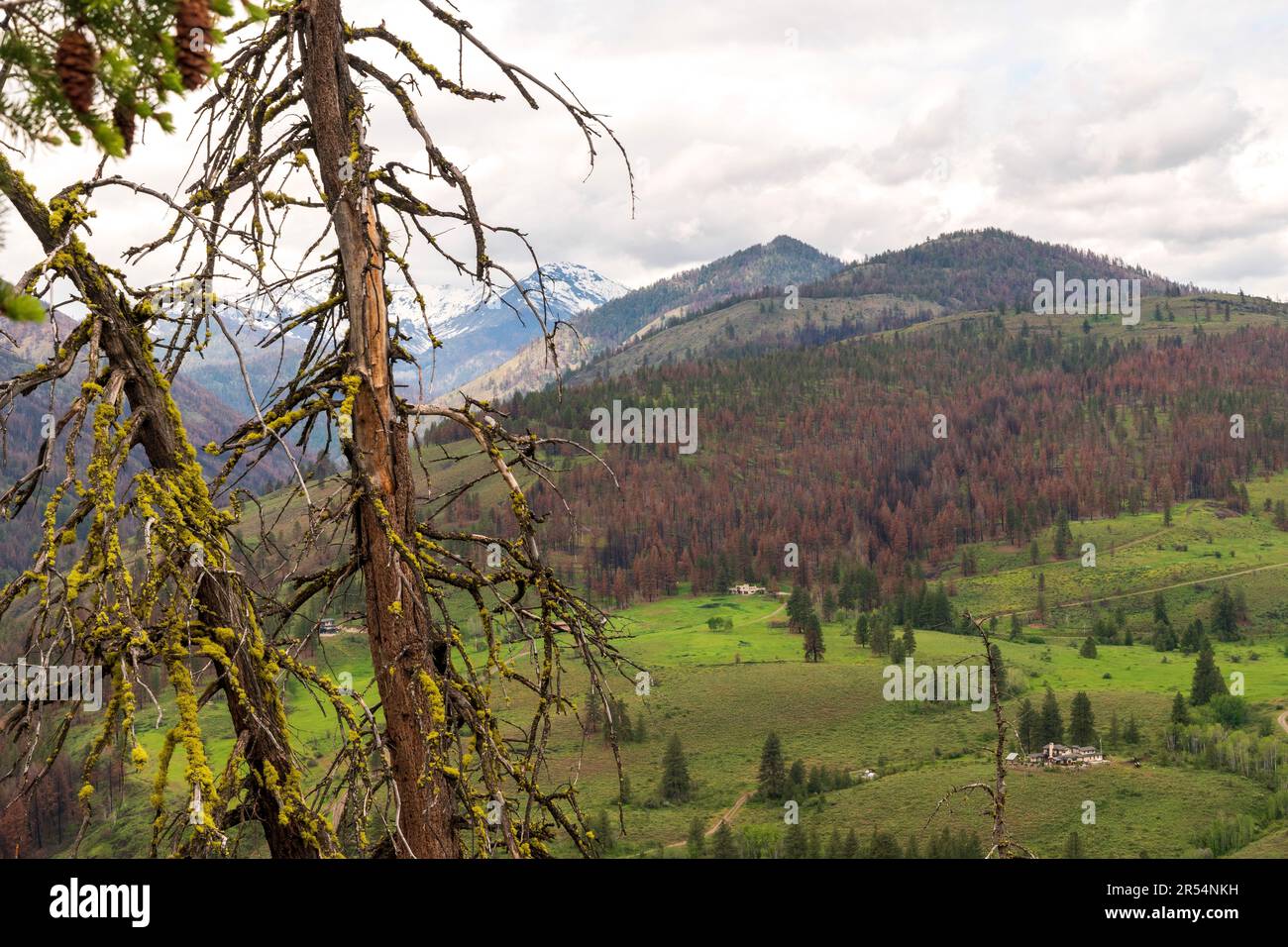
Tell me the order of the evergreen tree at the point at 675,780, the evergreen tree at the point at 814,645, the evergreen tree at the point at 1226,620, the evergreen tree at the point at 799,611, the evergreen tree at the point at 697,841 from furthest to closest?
the evergreen tree at the point at 799,611 < the evergreen tree at the point at 1226,620 < the evergreen tree at the point at 814,645 < the evergreen tree at the point at 675,780 < the evergreen tree at the point at 697,841

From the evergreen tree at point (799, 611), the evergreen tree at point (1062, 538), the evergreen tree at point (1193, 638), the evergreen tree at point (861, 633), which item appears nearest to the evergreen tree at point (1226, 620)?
the evergreen tree at point (1193, 638)

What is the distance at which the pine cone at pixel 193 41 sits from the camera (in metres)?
3.08

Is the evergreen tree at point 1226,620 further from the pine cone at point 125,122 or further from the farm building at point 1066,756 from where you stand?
the pine cone at point 125,122

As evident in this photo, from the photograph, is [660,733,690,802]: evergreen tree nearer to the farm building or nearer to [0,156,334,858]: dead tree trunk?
the farm building

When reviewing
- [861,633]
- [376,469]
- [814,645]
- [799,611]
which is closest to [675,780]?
[814,645]

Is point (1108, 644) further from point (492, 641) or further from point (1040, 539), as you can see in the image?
point (492, 641)

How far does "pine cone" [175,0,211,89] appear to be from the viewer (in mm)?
3080

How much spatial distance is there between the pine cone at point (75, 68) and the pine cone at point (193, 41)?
0.93 ft

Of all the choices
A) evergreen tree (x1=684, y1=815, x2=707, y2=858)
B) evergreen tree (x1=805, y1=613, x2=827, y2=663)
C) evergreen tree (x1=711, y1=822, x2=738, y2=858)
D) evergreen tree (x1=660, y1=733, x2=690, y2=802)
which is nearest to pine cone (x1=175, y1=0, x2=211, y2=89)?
evergreen tree (x1=711, y1=822, x2=738, y2=858)

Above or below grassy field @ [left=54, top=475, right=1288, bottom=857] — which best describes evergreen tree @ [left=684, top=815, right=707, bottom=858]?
below

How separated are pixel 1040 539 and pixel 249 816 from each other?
19783 cm

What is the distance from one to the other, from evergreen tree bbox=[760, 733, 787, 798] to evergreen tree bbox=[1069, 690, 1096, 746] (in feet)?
97.1

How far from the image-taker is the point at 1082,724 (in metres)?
96.2

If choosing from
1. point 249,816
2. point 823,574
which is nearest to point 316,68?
point 249,816
